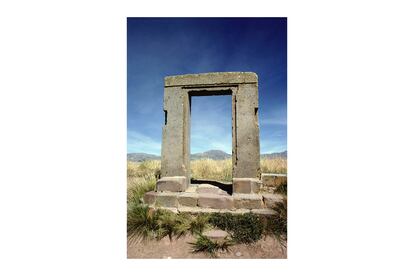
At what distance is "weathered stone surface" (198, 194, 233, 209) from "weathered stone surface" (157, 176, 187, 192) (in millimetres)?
531

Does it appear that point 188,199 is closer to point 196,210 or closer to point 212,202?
point 196,210

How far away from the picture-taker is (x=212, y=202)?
4.57 metres

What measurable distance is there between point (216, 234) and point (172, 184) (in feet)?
4.96

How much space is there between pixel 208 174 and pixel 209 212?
13.3ft

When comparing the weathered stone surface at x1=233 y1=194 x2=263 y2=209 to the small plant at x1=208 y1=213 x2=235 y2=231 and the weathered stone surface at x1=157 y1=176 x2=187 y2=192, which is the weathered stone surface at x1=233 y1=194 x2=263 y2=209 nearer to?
the small plant at x1=208 y1=213 x2=235 y2=231

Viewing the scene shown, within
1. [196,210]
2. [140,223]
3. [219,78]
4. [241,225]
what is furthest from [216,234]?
[219,78]

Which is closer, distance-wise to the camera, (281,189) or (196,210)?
→ (196,210)

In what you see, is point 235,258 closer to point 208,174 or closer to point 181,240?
point 181,240

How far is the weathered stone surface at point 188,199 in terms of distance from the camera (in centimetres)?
463

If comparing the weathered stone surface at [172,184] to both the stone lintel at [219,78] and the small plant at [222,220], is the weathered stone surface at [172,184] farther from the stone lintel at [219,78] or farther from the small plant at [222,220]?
the stone lintel at [219,78]

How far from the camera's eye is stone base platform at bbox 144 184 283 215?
4461mm

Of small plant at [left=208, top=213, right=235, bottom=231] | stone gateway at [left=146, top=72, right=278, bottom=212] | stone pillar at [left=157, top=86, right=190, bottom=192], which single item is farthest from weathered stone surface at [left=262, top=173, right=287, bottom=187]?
stone pillar at [left=157, top=86, right=190, bottom=192]


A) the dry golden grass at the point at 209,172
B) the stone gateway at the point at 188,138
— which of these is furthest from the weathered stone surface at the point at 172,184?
the dry golden grass at the point at 209,172

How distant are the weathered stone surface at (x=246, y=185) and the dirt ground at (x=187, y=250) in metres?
1.10
